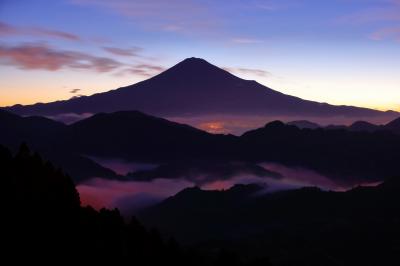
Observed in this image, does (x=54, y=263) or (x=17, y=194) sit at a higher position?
(x=17, y=194)

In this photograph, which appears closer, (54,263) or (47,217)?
(54,263)

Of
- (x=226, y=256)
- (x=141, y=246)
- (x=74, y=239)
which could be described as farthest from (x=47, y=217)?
(x=226, y=256)

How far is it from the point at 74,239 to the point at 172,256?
1481 centimetres

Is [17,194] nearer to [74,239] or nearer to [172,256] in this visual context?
[74,239]

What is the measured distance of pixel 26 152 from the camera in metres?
71.3

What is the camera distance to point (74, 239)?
62.0m

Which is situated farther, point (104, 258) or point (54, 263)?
point (104, 258)

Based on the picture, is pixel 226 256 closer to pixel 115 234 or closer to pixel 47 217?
pixel 115 234

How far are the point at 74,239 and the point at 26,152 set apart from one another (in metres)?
15.2

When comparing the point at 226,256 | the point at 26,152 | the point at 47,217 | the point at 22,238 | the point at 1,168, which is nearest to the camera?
the point at 22,238

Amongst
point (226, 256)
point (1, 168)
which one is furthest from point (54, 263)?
point (226, 256)

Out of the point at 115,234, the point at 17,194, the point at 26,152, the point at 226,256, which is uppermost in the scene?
the point at 26,152

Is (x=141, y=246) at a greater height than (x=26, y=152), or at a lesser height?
lesser

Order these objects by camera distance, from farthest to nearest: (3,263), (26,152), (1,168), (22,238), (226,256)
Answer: (226,256), (26,152), (1,168), (22,238), (3,263)
